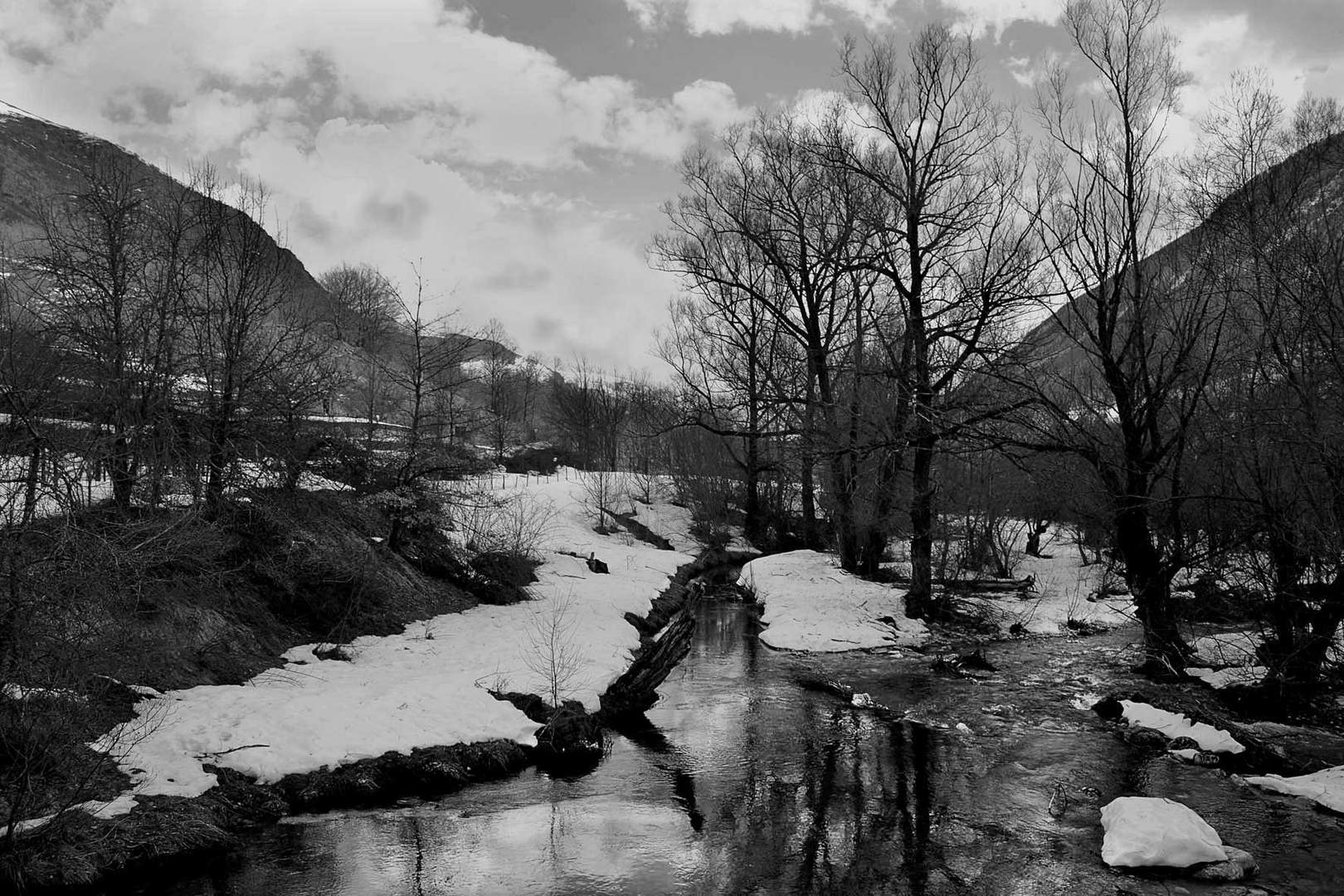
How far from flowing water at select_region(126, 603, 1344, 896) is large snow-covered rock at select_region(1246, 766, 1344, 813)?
0.23 m

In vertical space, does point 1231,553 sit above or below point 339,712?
above

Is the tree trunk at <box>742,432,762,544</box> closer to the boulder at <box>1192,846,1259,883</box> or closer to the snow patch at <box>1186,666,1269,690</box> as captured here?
the snow patch at <box>1186,666,1269,690</box>

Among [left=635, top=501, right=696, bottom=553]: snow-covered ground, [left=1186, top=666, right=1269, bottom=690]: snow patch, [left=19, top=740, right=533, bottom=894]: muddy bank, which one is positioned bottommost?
[left=19, top=740, right=533, bottom=894]: muddy bank

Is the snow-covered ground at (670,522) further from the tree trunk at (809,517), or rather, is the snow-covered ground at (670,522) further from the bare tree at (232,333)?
the bare tree at (232,333)

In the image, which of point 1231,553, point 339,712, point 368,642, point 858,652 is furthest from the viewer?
point 858,652

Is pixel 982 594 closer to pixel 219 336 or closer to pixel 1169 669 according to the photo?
pixel 1169 669

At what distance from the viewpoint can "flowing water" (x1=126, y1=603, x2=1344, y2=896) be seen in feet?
25.4

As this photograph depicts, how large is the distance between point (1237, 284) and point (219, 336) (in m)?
18.1

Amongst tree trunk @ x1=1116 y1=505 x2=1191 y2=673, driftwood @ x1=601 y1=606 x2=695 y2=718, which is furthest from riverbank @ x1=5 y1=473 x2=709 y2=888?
tree trunk @ x1=1116 y1=505 x2=1191 y2=673

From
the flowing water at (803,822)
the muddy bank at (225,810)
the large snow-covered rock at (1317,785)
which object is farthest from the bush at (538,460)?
the large snow-covered rock at (1317,785)

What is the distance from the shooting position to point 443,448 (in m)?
19.6

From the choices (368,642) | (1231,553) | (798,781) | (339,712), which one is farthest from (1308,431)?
(368,642)

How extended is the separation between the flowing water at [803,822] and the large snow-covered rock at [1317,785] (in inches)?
9.1

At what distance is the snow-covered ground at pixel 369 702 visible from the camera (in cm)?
963
